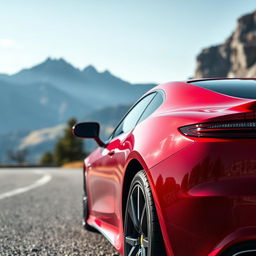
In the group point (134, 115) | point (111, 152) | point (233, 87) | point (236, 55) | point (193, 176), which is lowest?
point (111, 152)

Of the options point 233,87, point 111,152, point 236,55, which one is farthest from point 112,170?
point 236,55

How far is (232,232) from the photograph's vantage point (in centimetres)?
171

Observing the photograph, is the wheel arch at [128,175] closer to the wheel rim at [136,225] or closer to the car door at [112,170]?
the car door at [112,170]

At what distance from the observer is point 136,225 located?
246 cm

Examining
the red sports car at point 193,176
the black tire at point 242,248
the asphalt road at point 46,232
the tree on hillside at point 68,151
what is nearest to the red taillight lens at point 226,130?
the red sports car at point 193,176

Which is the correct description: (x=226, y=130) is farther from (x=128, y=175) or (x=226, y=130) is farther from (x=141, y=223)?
(x=128, y=175)

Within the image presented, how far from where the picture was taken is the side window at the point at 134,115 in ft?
10.2

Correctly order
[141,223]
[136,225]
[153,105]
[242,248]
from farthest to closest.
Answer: [153,105] → [136,225] → [141,223] → [242,248]

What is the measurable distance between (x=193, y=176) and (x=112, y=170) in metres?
1.31

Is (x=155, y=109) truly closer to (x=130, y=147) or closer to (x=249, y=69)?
(x=130, y=147)

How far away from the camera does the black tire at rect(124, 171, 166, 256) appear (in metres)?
2.08

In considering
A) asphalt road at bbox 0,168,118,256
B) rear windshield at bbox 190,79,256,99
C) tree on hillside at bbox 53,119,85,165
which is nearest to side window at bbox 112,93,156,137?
rear windshield at bbox 190,79,256,99

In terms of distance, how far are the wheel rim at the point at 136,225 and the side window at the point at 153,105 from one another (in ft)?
1.93

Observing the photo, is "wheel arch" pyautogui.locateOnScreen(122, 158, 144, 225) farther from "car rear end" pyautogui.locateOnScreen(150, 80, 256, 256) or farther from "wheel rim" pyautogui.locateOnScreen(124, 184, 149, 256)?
"car rear end" pyautogui.locateOnScreen(150, 80, 256, 256)
